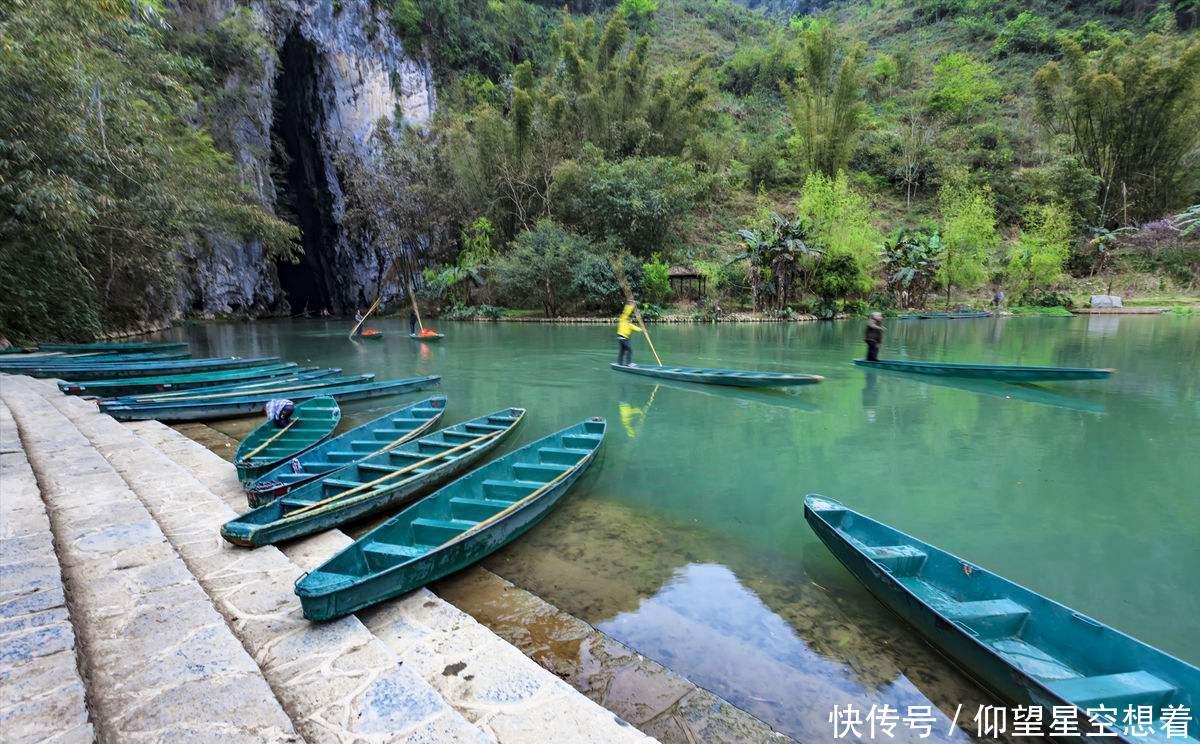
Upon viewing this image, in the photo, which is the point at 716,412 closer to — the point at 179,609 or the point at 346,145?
the point at 179,609

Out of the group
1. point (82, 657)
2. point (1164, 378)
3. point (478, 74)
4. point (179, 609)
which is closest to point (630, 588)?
point (179, 609)

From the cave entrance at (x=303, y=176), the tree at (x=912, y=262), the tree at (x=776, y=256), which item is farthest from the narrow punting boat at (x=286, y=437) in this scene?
the cave entrance at (x=303, y=176)

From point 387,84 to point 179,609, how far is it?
3754cm

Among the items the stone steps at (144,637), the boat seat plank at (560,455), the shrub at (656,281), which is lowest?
the boat seat plank at (560,455)

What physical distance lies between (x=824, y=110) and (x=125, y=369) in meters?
35.6

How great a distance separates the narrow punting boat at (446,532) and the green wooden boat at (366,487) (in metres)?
0.54

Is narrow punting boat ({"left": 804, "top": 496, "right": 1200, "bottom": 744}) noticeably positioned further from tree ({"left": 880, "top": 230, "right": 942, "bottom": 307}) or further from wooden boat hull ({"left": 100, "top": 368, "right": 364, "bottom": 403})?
tree ({"left": 880, "top": 230, "right": 942, "bottom": 307})

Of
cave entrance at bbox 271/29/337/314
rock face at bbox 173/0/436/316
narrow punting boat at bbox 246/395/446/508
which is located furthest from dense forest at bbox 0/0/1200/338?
narrow punting boat at bbox 246/395/446/508

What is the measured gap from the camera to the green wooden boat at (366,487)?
12.4ft

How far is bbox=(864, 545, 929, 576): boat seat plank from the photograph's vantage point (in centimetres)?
356

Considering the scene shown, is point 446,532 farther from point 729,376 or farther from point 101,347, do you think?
point 101,347

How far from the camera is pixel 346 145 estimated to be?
1312 inches

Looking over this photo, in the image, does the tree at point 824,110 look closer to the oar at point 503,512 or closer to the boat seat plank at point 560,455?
the boat seat plank at point 560,455

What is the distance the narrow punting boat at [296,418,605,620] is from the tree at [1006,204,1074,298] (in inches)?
1208
